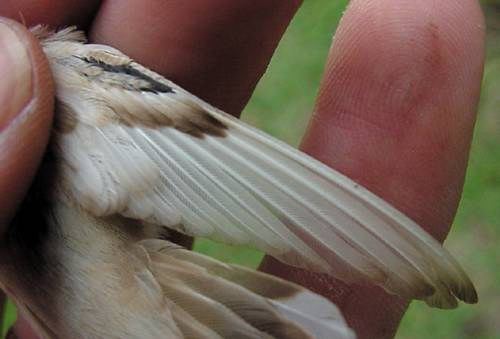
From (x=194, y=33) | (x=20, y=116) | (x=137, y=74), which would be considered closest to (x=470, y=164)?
(x=194, y=33)

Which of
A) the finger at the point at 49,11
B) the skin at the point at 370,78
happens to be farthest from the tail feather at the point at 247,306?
the finger at the point at 49,11

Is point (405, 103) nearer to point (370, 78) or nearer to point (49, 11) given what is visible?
point (370, 78)

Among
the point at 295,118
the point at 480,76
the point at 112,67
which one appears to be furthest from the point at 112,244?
the point at 295,118

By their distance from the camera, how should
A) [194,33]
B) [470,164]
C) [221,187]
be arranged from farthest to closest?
1. [470,164]
2. [194,33]
3. [221,187]

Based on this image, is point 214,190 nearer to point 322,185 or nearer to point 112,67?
point 322,185

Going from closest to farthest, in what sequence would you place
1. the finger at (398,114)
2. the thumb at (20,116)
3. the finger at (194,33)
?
the thumb at (20,116)
the finger at (194,33)
the finger at (398,114)

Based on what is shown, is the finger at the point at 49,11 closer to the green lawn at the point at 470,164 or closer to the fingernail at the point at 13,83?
the fingernail at the point at 13,83

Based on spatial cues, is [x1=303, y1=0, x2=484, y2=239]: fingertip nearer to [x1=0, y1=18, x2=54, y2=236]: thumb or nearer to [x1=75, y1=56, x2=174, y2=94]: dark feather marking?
[x1=75, y1=56, x2=174, y2=94]: dark feather marking

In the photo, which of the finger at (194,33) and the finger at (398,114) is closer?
the finger at (194,33)
